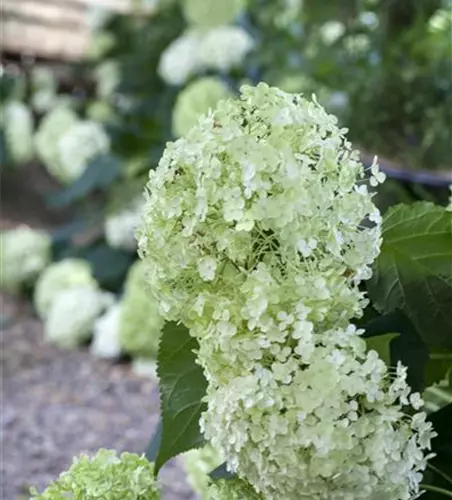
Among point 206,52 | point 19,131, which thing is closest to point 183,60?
point 206,52

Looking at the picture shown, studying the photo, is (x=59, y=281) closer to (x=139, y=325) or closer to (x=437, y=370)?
(x=139, y=325)

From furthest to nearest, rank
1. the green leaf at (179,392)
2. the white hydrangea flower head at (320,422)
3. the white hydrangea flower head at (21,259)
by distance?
the white hydrangea flower head at (21,259) → the green leaf at (179,392) → the white hydrangea flower head at (320,422)

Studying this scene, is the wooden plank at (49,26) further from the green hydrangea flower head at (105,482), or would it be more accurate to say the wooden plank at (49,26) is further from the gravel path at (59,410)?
the green hydrangea flower head at (105,482)

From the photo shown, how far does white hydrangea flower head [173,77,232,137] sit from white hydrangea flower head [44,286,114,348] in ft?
1.55

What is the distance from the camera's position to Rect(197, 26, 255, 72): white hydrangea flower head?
241 centimetres

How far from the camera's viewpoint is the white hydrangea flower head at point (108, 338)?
2279mm

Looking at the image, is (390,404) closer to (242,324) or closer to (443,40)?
(242,324)

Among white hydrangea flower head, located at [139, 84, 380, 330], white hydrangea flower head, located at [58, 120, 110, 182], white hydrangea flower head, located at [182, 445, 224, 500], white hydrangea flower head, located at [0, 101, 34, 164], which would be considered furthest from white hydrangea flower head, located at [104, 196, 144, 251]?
white hydrangea flower head, located at [139, 84, 380, 330]

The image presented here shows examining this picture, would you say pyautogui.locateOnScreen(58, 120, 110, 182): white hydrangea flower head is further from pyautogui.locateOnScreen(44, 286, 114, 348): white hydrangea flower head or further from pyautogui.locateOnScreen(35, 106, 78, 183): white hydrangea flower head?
pyautogui.locateOnScreen(44, 286, 114, 348): white hydrangea flower head

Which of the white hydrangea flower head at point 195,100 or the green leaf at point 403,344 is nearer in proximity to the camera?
the green leaf at point 403,344

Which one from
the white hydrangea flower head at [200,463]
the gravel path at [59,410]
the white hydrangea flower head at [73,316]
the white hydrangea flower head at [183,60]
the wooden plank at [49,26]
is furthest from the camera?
the wooden plank at [49,26]

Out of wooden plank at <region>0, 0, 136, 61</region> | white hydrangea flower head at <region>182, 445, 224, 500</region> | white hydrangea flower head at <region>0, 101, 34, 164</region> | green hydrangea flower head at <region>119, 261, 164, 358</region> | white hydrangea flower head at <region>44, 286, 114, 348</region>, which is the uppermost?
wooden plank at <region>0, 0, 136, 61</region>

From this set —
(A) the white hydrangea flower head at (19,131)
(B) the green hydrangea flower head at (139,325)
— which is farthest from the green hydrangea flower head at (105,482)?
(A) the white hydrangea flower head at (19,131)

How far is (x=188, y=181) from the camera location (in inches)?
18.0
